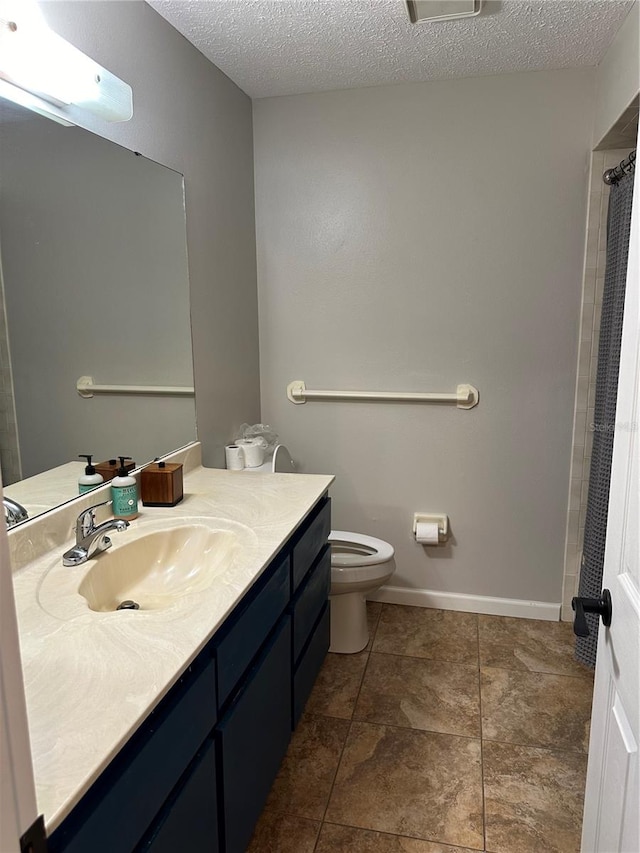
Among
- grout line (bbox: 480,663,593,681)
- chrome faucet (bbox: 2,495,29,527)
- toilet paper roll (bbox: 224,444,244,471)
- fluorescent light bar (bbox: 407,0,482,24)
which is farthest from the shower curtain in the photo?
chrome faucet (bbox: 2,495,29,527)

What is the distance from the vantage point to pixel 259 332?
2896 mm

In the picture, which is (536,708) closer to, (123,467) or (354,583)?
(354,583)

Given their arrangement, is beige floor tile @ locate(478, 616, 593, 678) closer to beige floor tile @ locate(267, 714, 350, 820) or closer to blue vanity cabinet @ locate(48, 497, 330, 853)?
beige floor tile @ locate(267, 714, 350, 820)

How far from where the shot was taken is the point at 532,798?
1772mm

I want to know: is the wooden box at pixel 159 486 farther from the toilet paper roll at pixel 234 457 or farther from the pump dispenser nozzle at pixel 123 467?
the toilet paper roll at pixel 234 457

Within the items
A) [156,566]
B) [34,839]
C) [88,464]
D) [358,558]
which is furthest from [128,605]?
[358,558]

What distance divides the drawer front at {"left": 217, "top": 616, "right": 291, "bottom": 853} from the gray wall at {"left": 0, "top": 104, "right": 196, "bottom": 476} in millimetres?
760

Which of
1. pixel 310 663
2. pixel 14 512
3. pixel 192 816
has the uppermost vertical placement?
pixel 14 512

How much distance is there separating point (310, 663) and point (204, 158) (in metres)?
1.92

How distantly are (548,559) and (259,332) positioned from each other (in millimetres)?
1737

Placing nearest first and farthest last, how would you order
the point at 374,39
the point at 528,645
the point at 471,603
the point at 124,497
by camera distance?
the point at 124,497 < the point at 374,39 < the point at 528,645 < the point at 471,603

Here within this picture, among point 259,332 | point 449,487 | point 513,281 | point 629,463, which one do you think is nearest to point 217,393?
point 259,332

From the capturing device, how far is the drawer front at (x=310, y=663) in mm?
1868

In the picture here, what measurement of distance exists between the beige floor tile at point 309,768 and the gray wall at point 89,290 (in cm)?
110
